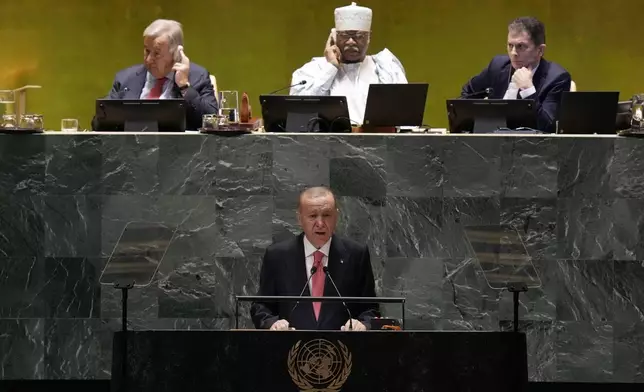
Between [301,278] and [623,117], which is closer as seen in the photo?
[301,278]

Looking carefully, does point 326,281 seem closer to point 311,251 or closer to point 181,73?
point 311,251

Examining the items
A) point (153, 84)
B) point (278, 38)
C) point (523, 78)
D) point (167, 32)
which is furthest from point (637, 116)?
point (278, 38)

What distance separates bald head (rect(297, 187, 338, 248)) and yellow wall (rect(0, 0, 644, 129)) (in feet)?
13.5

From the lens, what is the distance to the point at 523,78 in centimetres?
673

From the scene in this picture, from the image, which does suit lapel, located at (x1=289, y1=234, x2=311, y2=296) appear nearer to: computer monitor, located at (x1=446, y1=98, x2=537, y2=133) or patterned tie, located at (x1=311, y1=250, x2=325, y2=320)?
patterned tie, located at (x1=311, y1=250, x2=325, y2=320)

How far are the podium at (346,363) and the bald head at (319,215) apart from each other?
1.09m

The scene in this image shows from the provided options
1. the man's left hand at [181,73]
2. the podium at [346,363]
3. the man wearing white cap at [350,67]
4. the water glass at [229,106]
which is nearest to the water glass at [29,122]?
the water glass at [229,106]

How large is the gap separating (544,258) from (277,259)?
4.62 ft

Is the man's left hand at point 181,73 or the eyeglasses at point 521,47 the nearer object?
the man's left hand at point 181,73

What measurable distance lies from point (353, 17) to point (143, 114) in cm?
177

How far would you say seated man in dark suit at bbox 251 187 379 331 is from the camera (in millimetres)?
4945

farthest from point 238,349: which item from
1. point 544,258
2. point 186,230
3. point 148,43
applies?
point 148,43

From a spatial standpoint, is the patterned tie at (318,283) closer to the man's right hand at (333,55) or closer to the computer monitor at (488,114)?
the computer monitor at (488,114)

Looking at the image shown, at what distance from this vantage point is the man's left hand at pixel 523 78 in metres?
6.73
